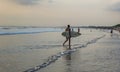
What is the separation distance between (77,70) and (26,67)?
255cm

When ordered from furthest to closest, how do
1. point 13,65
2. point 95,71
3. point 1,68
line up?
point 13,65 < point 1,68 < point 95,71

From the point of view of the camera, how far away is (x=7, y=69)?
12477 millimetres

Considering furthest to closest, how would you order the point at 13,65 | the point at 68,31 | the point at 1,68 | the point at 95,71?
the point at 68,31
the point at 13,65
the point at 1,68
the point at 95,71

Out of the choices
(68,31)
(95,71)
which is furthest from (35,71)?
(68,31)

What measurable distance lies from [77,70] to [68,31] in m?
15.5

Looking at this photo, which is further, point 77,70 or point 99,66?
point 99,66

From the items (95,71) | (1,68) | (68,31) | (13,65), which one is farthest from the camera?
(68,31)

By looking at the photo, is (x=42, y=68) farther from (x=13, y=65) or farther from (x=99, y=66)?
(x=99, y=66)

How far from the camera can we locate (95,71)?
11867mm

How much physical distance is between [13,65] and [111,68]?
15.8 ft

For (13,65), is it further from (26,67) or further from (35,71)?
(35,71)

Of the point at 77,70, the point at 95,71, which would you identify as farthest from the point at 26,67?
the point at 95,71

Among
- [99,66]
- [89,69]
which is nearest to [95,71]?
[89,69]

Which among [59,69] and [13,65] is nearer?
[59,69]
